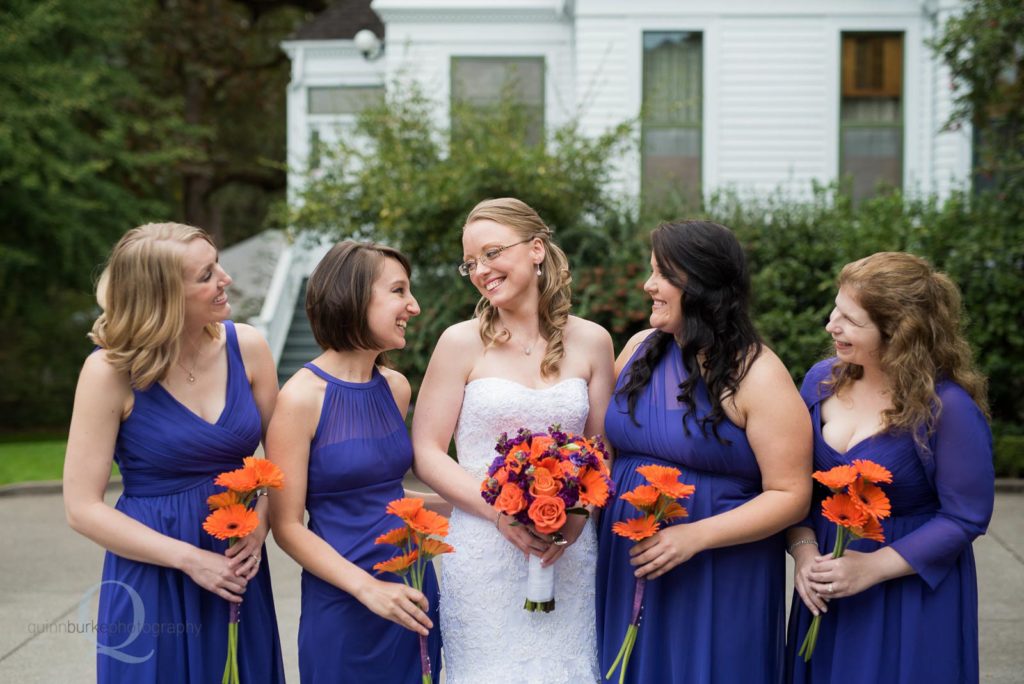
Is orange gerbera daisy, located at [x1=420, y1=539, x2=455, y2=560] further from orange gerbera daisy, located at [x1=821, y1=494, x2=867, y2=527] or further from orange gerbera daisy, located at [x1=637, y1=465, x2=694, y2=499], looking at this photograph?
orange gerbera daisy, located at [x1=821, y1=494, x2=867, y2=527]

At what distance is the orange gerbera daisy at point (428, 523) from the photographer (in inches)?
123

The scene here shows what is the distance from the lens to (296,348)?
19.2 meters

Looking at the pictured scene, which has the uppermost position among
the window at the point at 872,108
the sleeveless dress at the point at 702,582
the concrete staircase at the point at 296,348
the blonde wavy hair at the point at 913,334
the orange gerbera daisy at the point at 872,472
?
the window at the point at 872,108

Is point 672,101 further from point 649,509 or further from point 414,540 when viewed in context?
point 414,540

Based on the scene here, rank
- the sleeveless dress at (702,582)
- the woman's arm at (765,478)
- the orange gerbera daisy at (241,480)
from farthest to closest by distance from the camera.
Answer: the sleeveless dress at (702,582) < the woman's arm at (765,478) < the orange gerbera daisy at (241,480)

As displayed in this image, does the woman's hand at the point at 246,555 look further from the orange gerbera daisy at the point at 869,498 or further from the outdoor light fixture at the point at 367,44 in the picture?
the outdoor light fixture at the point at 367,44

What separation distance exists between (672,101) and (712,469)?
15.4m

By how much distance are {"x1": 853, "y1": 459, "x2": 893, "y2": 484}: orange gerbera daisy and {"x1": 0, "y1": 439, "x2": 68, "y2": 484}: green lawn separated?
12.4 metres

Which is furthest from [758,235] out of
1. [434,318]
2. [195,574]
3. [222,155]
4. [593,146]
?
[222,155]

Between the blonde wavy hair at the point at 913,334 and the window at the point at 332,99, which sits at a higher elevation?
the window at the point at 332,99

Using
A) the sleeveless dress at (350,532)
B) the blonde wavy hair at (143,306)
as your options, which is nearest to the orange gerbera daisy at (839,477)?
the sleeveless dress at (350,532)

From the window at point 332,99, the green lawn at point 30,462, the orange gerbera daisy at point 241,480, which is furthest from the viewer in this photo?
the window at point 332,99

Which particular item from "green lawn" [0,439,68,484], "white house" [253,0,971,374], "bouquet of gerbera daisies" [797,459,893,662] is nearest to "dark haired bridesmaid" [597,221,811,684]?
"bouquet of gerbera daisies" [797,459,893,662]

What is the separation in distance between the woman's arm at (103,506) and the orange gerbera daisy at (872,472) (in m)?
2.00
